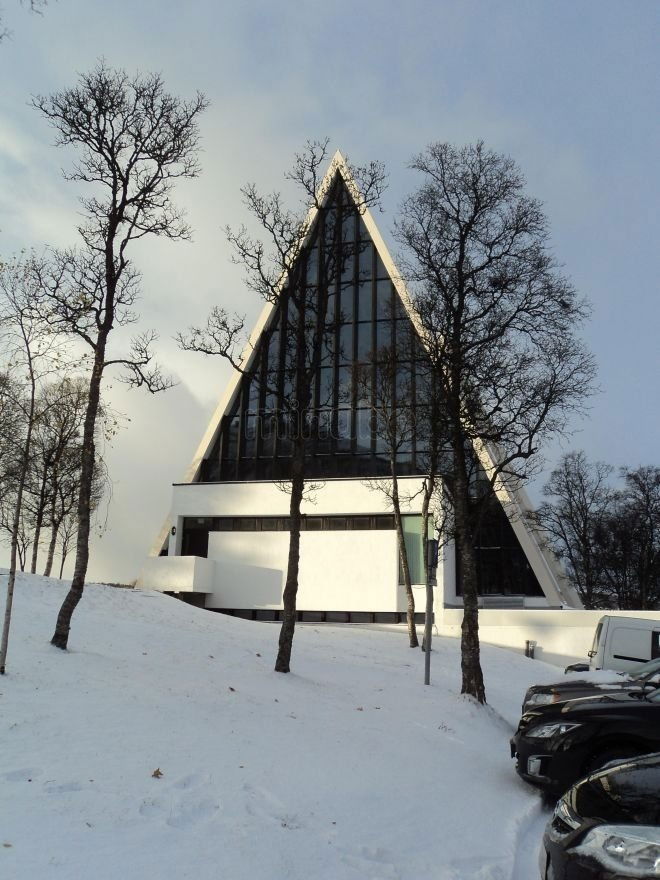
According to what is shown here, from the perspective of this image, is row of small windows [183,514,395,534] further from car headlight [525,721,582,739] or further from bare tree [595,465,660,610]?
car headlight [525,721,582,739]

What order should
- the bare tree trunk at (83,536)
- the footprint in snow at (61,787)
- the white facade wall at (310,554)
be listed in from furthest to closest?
1. the white facade wall at (310,554)
2. the bare tree trunk at (83,536)
3. the footprint in snow at (61,787)

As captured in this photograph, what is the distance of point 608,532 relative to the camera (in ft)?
130

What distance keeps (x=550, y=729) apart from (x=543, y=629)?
19.8m

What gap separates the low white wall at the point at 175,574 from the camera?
31484 millimetres

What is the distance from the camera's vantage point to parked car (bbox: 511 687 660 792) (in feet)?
22.9

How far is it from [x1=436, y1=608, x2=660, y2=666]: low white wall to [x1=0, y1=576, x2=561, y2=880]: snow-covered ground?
496 inches

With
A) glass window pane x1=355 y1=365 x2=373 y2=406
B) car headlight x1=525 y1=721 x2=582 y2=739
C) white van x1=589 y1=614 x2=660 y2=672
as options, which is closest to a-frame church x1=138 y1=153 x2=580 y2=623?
→ glass window pane x1=355 y1=365 x2=373 y2=406

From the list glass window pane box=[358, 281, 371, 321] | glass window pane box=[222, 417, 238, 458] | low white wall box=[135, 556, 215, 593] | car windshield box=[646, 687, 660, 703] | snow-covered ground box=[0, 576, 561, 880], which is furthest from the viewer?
glass window pane box=[222, 417, 238, 458]

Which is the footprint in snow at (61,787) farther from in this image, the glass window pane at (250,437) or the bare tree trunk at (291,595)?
the glass window pane at (250,437)

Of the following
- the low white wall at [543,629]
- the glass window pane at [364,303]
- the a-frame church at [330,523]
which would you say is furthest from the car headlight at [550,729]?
the glass window pane at [364,303]

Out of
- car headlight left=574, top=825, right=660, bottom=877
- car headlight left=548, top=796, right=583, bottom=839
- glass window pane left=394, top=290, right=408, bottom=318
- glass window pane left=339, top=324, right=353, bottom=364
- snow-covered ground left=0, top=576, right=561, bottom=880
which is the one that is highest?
glass window pane left=339, top=324, right=353, bottom=364

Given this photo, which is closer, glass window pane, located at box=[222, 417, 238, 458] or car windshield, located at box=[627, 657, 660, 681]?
car windshield, located at box=[627, 657, 660, 681]

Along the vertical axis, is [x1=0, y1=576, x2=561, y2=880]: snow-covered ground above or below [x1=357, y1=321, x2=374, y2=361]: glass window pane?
below

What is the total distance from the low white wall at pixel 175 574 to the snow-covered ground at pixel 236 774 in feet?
56.9
